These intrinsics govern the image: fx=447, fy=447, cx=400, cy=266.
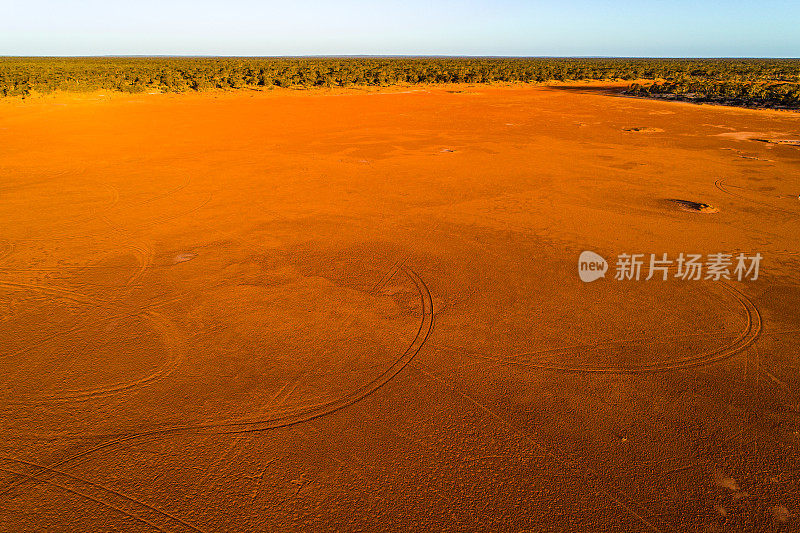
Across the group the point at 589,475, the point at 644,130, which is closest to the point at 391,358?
Result: the point at 589,475

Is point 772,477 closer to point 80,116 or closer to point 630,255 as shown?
point 630,255

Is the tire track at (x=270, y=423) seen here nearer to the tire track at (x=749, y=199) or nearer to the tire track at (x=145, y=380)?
the tire track at (x=145, y=380)

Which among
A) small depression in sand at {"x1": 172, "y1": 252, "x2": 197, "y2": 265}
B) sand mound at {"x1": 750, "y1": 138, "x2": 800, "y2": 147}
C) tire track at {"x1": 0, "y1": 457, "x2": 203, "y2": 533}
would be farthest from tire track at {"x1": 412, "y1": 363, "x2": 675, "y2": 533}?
sand mound at {"x1": 750, "y1": 138, "x2": 800, "y2": 147}

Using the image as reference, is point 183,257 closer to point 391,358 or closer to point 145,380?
point 145,380

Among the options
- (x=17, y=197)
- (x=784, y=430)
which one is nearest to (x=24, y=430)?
(x=784, y=430)

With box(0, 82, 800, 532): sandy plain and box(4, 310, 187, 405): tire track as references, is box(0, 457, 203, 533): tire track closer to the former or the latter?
box(0, 82, 800, 532): sandy plain
